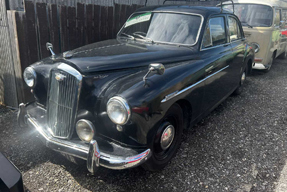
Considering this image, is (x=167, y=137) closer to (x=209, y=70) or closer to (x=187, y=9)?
(x=209, y=70)

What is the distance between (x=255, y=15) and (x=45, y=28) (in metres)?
5.73

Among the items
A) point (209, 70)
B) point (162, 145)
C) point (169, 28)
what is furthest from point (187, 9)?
point (162, 145)

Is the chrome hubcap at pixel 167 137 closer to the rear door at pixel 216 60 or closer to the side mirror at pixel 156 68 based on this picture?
the side mirror at pixel 156 68

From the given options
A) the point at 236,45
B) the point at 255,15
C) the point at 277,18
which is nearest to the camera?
the point at 236,45

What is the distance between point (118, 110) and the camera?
212 cm

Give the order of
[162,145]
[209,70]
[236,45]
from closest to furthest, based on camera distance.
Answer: [162,145]
[209,70]
[236,45]

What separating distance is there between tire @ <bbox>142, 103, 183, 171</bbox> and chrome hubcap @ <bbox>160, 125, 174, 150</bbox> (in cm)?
2

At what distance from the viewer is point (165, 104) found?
2.40 m

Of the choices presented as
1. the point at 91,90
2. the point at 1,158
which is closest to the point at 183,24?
the point at 91,90

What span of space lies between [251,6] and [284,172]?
215 inches

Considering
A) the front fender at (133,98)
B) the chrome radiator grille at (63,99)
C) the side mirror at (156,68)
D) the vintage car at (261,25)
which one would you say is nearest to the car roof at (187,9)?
the front fender at (133,98)

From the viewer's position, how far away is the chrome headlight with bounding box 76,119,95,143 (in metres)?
2.25

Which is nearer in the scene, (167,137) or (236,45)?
(167,137)

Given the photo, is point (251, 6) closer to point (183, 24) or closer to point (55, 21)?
point (183, 24)
